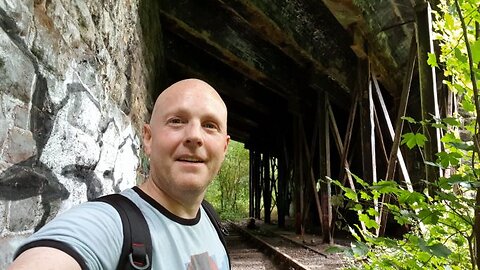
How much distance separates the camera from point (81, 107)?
2.19 meters

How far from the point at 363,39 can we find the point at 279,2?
151 cm

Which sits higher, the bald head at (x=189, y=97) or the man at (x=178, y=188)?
the bald head at (x=189, y=97)

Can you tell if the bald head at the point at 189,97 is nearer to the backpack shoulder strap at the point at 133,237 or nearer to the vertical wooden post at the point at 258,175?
the backpack shoulder strap at the point at 133,237

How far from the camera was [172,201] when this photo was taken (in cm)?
110

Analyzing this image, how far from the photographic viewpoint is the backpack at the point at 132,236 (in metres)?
0.85

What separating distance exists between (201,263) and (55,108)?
3.78 feet

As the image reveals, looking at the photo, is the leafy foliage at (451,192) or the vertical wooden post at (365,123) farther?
the vertical wooden post at (365,123)

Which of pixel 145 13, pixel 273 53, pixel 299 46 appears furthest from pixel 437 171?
pixel 273 53

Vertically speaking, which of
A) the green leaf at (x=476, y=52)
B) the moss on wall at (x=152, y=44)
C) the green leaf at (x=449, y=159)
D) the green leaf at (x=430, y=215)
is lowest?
the green leaf at (x=430, y=215)

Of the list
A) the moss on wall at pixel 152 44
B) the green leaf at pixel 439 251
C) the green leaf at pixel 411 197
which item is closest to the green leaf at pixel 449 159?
the green leaf at pixel 411 197

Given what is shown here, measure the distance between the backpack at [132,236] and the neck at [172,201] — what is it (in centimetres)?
10

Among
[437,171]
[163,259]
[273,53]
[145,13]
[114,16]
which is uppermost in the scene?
[273,53]

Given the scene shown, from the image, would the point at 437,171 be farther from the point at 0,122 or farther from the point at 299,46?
the point at 299,46

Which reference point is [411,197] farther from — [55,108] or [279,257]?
[279,257]
